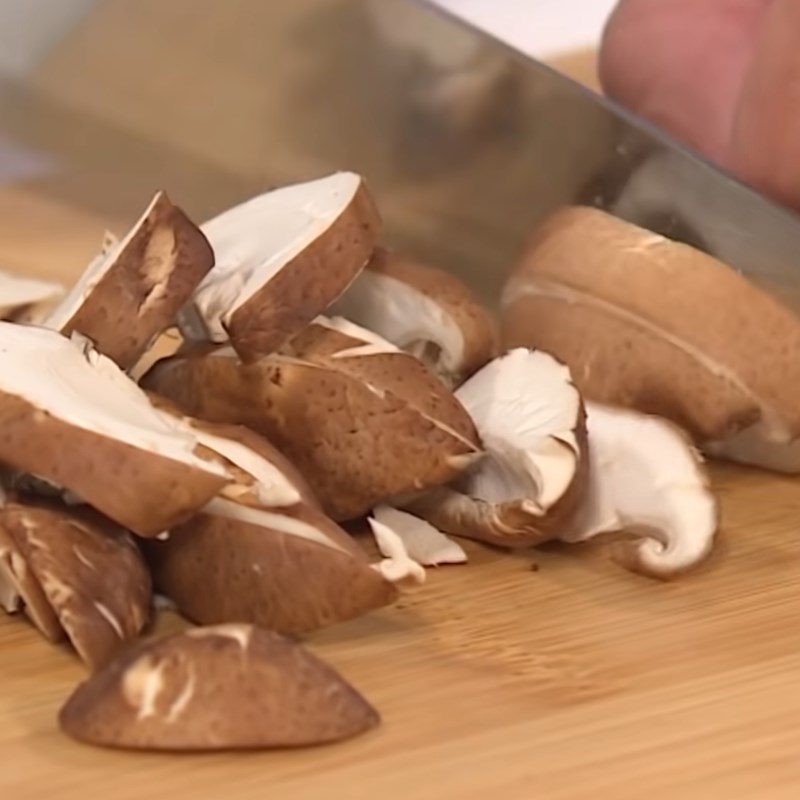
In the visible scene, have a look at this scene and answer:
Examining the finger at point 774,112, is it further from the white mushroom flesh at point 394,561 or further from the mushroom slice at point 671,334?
the white mushroom flesh at point 394,561

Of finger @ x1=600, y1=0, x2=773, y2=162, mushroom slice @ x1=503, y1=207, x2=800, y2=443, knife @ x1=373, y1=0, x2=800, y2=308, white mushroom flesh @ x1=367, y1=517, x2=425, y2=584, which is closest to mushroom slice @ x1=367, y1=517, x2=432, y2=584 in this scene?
white mushroom flesh @ x1=367, y1=517, x2=425, y2=584

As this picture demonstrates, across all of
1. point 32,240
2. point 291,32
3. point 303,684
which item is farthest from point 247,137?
point 303,684

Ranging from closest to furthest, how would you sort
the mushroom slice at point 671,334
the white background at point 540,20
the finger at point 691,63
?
the mushroom slice at point 671,334 < the finger at point 691,63 < the white background at point 540,20

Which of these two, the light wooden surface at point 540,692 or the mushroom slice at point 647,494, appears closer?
the light wooden surface at point 540,692

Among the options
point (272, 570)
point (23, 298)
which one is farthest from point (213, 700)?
point (23, 298)

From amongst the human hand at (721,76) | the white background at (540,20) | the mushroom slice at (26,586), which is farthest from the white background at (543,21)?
the mushroom slice at (26,586)

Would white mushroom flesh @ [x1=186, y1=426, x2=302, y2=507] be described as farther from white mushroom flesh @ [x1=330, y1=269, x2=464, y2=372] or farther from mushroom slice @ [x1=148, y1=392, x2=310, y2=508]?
white mushroom flesh @ [x1=330, y1=269, x2=464, y2=372]

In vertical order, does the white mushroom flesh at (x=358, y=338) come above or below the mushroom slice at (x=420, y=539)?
above
